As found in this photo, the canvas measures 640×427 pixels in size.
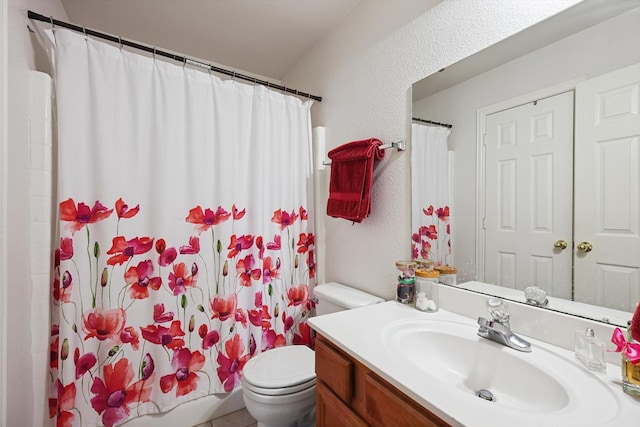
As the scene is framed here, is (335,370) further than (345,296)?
No

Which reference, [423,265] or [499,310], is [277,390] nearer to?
[423,265]

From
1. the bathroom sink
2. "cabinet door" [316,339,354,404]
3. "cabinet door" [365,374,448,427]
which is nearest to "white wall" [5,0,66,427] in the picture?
"cabinet door" [316,339,354,404]

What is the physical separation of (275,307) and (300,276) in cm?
26

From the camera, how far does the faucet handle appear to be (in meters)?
0.90

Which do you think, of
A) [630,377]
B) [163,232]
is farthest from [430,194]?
[163,232]

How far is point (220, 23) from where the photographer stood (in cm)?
182

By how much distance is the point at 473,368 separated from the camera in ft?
2.97

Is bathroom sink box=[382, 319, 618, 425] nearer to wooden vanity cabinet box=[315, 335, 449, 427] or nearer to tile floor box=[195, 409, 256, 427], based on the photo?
wooden vanity cabinet box=[315, 335, 449, 427]

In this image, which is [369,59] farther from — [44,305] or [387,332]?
[44,305]

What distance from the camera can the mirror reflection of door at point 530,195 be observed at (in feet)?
2.87

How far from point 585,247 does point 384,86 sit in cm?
111

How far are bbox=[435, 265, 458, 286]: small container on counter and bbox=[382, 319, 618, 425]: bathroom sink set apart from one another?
0.21 m

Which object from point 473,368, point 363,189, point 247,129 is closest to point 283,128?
point 247,129

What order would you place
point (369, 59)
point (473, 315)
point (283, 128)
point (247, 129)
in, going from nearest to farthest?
point (473, 315)
point (369, 59)
point (247, 129)
point (283, 128)
